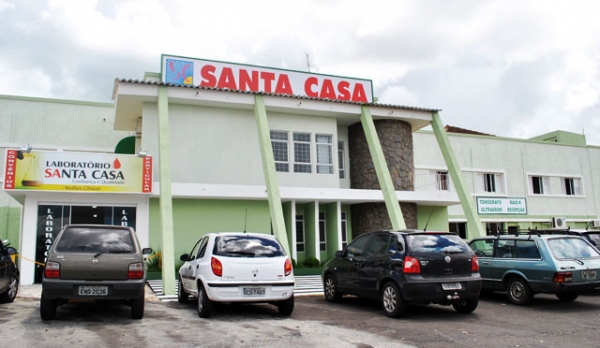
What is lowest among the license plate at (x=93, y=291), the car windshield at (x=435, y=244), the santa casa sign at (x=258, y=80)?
the license plate at (x=93, y=291)

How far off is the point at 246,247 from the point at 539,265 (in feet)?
19.7

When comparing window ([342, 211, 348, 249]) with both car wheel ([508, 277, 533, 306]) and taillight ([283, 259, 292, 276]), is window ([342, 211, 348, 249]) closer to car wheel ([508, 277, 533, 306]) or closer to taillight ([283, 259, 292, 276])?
car wheel ([508, 277, 533, 306])

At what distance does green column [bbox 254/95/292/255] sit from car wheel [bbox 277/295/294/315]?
6.22 m

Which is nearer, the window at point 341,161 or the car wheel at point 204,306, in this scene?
the car wheel at point 204,306

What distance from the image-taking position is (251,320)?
870 centimetres

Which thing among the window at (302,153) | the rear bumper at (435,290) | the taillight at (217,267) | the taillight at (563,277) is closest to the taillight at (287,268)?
the taillight at (217,267)

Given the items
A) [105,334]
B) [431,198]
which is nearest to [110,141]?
[431,198]

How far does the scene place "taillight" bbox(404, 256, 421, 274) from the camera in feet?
29.1

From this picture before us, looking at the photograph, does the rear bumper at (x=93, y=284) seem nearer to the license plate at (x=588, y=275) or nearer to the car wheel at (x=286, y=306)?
the car wheel at (x=286, y=306)

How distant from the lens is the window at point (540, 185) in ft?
105

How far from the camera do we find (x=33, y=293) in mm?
13148

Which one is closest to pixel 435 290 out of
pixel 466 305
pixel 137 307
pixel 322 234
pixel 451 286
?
pixel 451 286

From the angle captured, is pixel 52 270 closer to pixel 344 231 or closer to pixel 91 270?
pixel 91 270

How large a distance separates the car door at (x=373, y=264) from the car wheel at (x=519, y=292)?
3.38 meters
